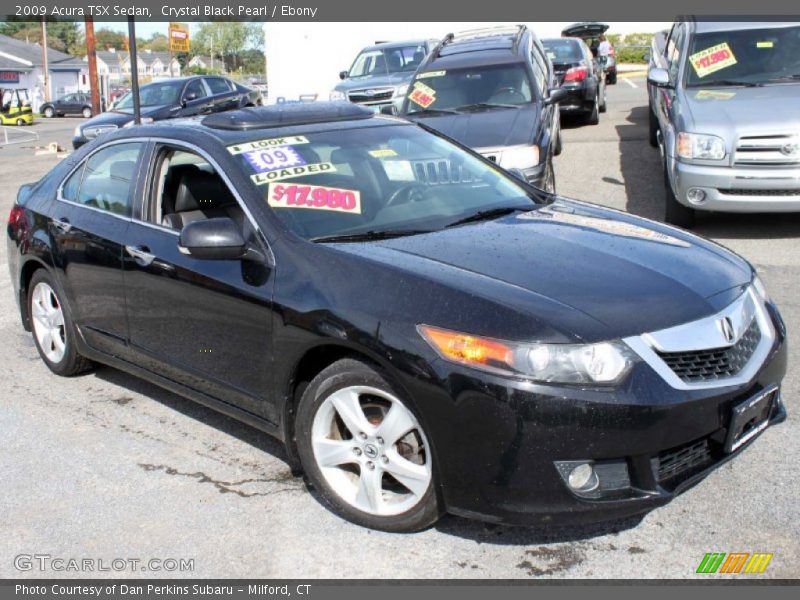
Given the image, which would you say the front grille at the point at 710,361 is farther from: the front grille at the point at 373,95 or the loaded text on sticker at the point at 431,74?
the front grille at the point at 373,95

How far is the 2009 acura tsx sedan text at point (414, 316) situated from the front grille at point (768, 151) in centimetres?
384

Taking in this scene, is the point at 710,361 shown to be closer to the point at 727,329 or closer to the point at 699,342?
the point at 699,342

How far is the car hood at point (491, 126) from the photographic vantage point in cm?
946

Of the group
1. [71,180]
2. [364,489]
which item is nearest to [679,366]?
[364,489]

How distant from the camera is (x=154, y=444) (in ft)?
15.7

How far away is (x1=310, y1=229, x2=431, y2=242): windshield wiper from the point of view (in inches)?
159

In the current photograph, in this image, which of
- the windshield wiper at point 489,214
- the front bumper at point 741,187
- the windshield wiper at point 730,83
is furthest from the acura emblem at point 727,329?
the windshield wiper at point 730,83

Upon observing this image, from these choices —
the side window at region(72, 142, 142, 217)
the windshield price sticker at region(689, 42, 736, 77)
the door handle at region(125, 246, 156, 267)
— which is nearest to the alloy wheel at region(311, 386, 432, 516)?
the door handle at region(125, 246, 156, 267)

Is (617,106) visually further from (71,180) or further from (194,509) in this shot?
(194,509)

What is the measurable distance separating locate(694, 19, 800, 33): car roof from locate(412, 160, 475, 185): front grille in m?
5.78

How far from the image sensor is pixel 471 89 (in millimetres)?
10906

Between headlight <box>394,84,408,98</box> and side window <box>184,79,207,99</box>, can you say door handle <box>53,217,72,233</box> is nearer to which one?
headlight <box>394,84,408,98</box>

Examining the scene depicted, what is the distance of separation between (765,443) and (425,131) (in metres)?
2.44

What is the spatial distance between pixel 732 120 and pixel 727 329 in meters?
5.44
